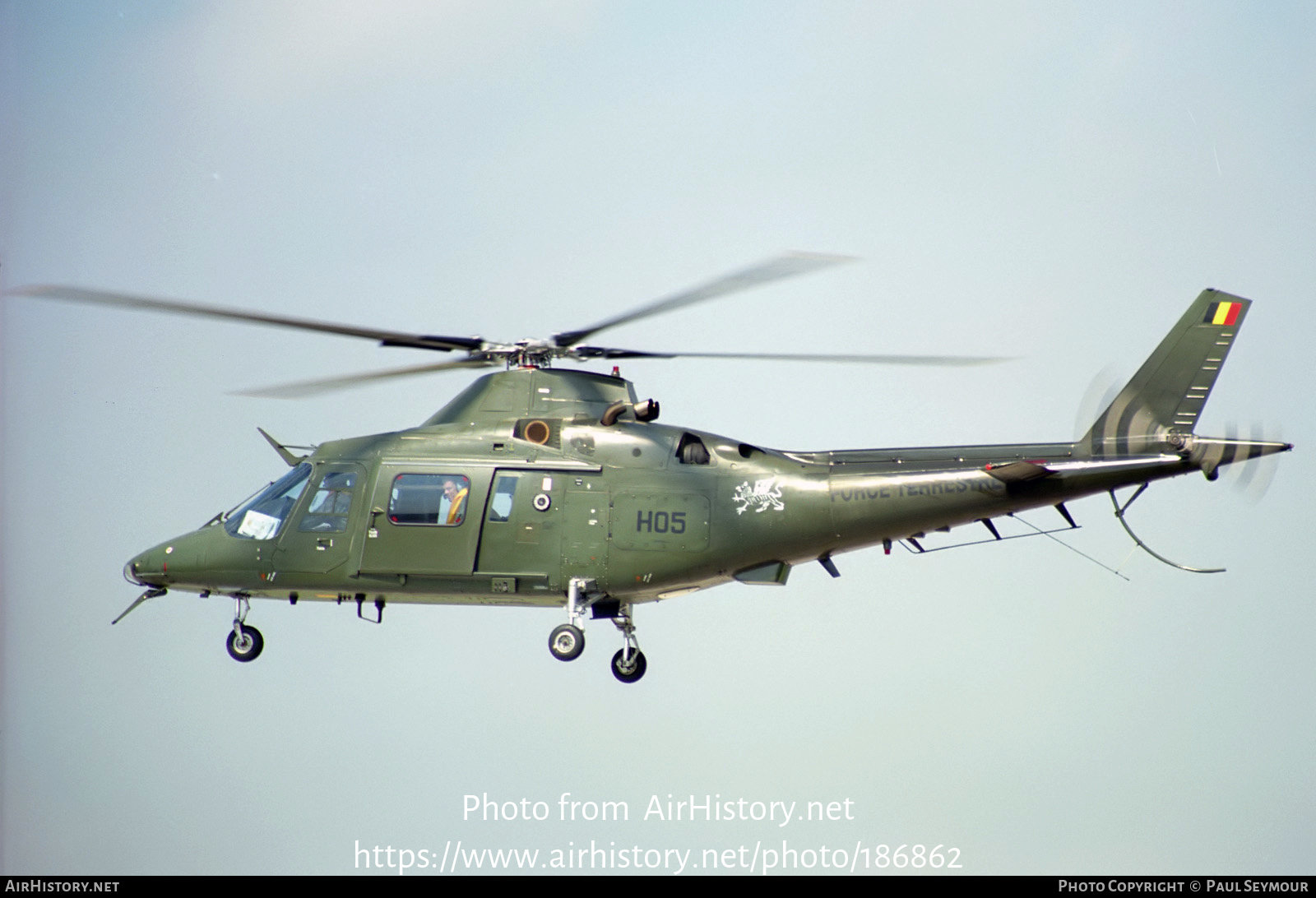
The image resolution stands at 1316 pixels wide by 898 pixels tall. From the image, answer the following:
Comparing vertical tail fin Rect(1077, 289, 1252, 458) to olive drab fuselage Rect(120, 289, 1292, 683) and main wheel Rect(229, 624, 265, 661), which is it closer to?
olive drab fuselage Rect(120, 289, 1292, 683)

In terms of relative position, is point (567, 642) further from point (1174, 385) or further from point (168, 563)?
point (1174, 385)

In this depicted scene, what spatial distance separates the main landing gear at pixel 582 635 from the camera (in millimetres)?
19281

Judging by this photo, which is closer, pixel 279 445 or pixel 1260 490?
pixel 1260 490

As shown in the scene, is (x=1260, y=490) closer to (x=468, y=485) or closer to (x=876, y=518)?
(x=876, y=518)

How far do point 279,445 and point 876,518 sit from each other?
752 centimetres

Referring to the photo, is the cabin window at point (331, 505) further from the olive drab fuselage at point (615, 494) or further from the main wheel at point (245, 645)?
the main wheel at point (245, 645)

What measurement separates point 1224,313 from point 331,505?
409 inches

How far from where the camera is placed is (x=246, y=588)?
20.7 m

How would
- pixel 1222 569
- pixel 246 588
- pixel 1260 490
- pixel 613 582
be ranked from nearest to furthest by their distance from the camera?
pixel 1222 569 → pixel 1260 490 → pixel 613 582 → pixel 246 588

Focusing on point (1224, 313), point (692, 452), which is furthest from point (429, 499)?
point (1224, 313)

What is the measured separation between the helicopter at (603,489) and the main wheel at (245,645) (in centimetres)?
51

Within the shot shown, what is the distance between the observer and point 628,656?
20094mm

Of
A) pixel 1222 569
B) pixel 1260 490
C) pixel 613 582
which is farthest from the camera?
pixel 613 582

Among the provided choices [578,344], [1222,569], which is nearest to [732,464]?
[578,344]
